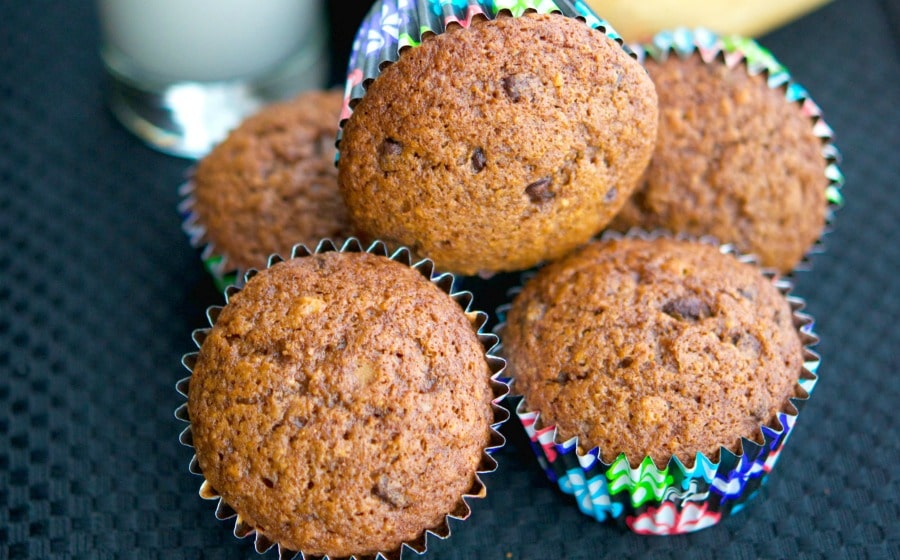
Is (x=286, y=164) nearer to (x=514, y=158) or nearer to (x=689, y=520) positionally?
(x=514, y=158)

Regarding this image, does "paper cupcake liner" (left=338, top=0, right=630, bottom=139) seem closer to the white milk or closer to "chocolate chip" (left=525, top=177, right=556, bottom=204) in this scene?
"chocolate chip" (left=525, top=177, right=556, bottom=204)

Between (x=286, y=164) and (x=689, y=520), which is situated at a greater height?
(x=286, y=164)

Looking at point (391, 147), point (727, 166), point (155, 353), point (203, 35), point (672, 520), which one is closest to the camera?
point (391, 147)

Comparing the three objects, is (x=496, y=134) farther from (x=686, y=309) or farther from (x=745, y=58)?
(x=745, y=58)

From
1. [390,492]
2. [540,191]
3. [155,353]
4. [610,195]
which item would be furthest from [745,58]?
[155,353]

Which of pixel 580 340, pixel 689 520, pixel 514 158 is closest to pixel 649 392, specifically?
pixel 580 340

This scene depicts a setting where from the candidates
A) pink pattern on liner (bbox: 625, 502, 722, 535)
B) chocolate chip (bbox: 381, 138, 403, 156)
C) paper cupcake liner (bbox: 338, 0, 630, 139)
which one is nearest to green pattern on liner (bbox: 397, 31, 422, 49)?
paper cupcake liner (bbox: 338, 0, 630, 139)
